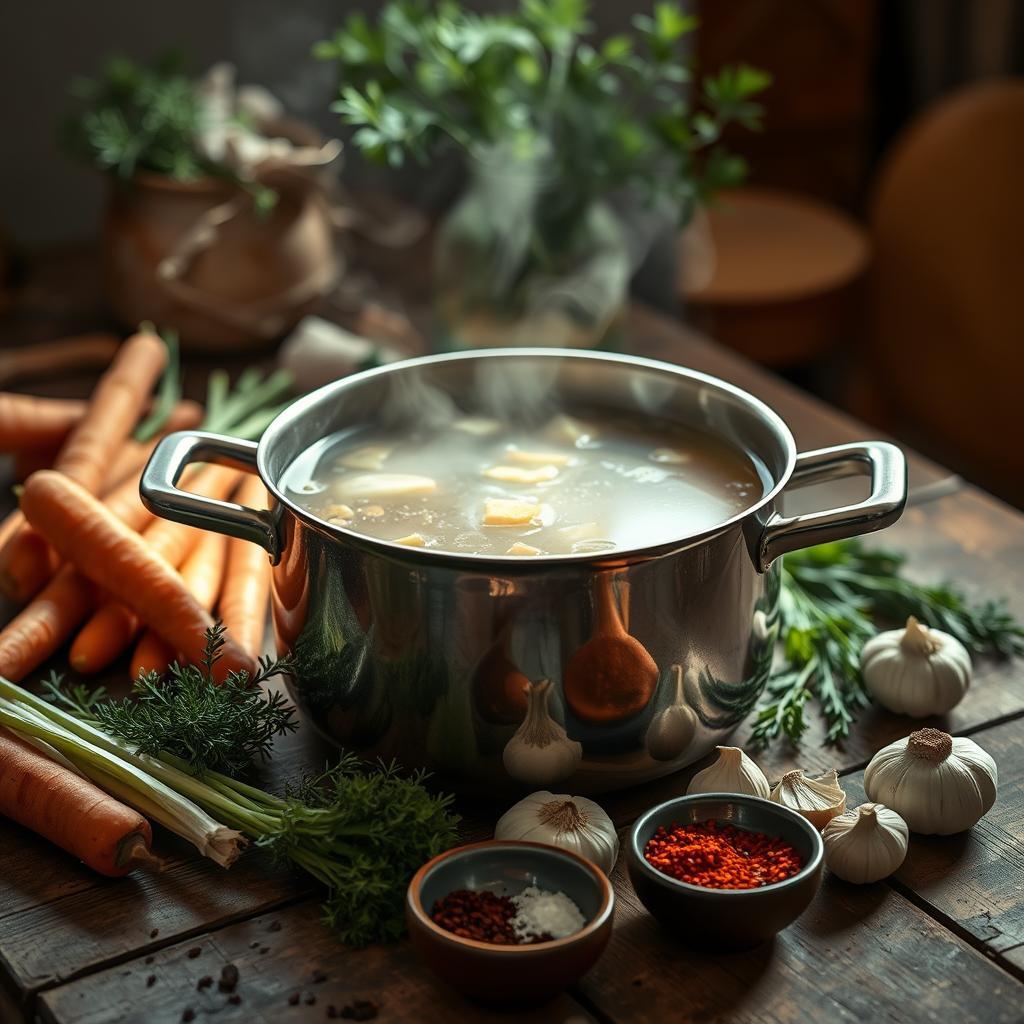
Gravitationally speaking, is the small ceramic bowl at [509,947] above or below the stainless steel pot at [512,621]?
below

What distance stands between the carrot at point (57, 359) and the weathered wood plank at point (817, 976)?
4.44 feet

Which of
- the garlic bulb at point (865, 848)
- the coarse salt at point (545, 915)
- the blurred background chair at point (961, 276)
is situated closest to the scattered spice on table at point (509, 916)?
the coarse salt at point (545, 915)

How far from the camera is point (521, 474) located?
1390 millimetres

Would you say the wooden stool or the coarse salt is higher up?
the coarse salt

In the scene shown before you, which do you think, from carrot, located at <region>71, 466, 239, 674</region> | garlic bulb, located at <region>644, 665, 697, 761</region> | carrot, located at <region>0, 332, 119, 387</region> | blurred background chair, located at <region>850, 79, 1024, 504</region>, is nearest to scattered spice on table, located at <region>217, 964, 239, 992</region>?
garlic bulb, located at <region>644, 665, 697, 761</region>

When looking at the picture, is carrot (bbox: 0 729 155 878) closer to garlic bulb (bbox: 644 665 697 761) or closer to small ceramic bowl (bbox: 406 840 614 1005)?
small ceramic bowl (bbox: 406 840 614 1005)

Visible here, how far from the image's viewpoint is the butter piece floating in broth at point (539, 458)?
1427mm

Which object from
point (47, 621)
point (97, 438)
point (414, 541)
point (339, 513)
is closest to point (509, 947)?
point (414, 541)

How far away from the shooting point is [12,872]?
116 cm

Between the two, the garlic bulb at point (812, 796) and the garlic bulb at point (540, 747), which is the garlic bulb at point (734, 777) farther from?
the garlic bulb at point (540, 747)

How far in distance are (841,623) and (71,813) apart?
762 millimetres

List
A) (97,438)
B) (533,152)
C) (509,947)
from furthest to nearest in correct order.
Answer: (533,152)
(97,438)
(509,947)

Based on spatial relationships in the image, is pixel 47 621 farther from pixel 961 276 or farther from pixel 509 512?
pixel 961 276

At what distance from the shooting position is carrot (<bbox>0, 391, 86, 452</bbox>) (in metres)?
1.77
